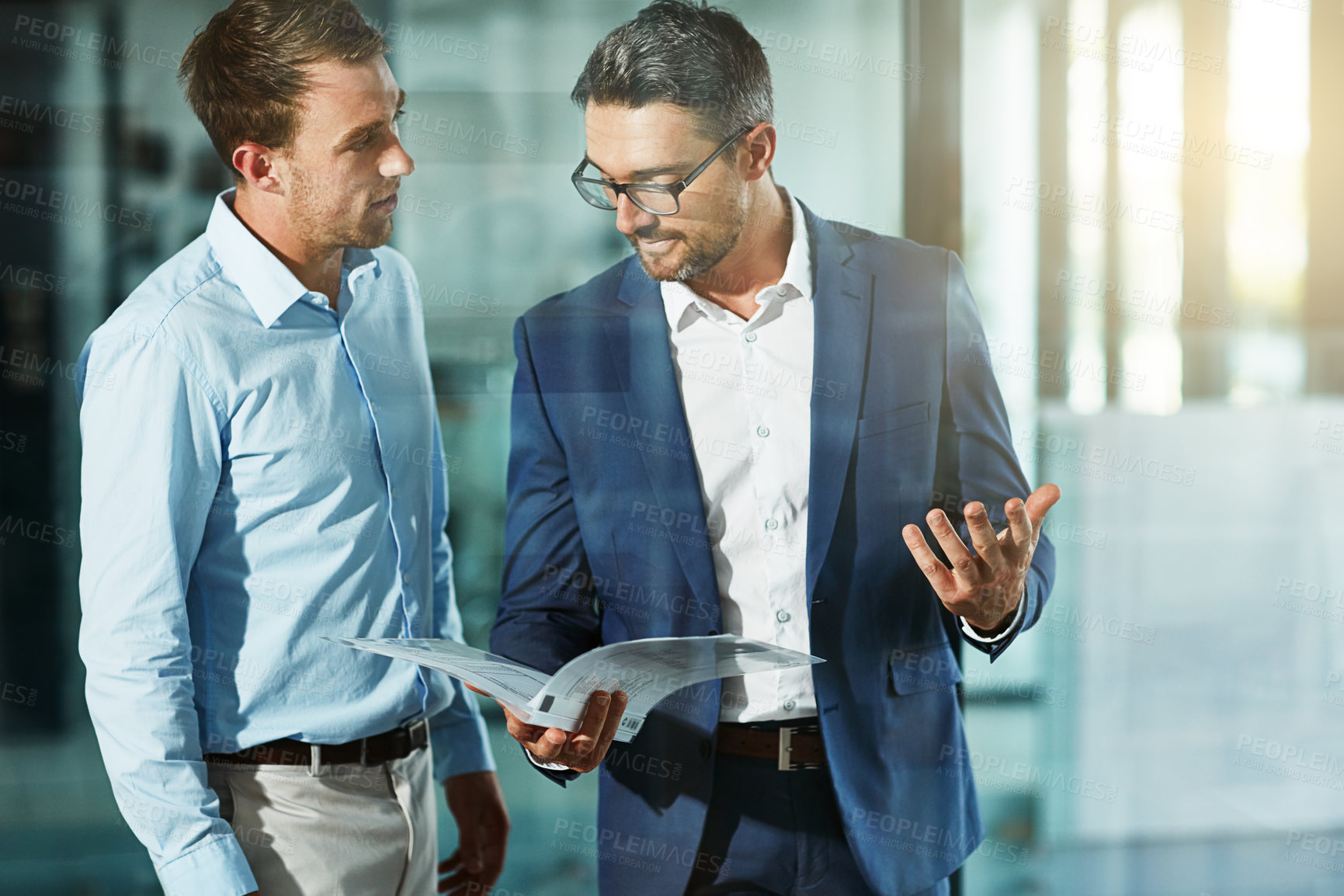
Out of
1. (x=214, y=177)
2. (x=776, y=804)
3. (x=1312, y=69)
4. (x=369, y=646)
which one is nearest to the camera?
(x=369, y=646)

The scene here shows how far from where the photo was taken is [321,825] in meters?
1.72

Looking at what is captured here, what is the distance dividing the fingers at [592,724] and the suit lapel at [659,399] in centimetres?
32

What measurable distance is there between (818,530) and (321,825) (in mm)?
998

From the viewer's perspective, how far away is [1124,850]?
2410mm

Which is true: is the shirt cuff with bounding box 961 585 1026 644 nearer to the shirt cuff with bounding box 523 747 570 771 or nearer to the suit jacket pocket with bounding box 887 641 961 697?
the suit jacket pocket with bounding box 887 641 961 697

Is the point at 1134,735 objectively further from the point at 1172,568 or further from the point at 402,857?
the point at 402,857

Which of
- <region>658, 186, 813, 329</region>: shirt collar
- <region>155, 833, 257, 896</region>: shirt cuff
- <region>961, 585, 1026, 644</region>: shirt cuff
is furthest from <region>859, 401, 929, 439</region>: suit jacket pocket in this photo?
<region>155, 833, 257, 896</region>: shirt cuff

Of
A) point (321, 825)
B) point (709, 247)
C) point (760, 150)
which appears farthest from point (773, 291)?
point (321, 825)

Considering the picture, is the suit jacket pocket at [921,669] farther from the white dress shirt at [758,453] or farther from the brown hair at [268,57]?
the brown hair at [268,57]

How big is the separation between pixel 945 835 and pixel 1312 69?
1914 millimetres

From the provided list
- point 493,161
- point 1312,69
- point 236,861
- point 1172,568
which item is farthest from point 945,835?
point 1312,69

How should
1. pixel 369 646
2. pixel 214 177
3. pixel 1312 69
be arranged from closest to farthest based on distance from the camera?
1. pixel 369 646
2. pixel 214 177
3. pixel 1312 69

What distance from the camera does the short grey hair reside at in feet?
5.91

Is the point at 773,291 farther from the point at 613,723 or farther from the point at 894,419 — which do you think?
the point at 613,723
